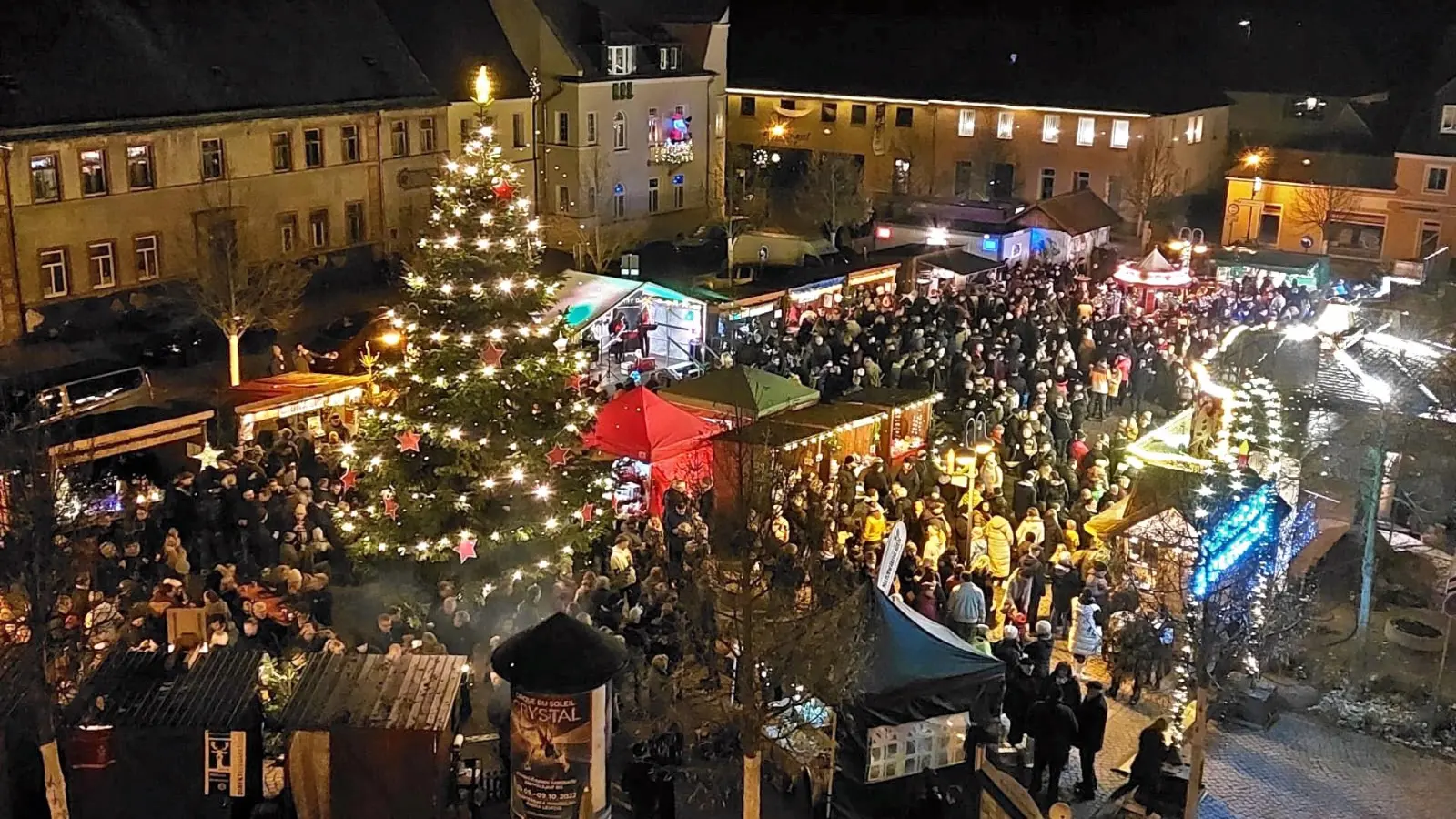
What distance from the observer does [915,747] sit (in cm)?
1179

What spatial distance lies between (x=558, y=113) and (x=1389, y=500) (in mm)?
28519

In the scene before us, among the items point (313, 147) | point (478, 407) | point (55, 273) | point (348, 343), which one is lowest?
point (348, 343)

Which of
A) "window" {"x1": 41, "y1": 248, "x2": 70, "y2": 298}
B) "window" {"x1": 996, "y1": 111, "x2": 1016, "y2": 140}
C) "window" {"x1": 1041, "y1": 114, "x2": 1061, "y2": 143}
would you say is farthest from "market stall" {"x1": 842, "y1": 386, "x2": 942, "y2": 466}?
"window" {"x1": 996, "y1": 111, "x2": 1016, "y2": 140}

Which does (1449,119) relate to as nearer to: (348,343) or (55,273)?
(348,343)

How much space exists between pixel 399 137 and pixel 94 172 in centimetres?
868

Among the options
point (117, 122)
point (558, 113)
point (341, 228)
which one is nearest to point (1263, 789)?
point (117, 122)

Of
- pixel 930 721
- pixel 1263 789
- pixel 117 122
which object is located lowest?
pixel 1263 789

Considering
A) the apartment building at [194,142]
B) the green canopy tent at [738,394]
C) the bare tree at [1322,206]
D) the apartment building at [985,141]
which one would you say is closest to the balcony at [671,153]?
the apartment building at [194,142]

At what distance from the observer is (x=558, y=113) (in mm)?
41906

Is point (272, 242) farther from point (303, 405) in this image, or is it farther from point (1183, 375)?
point (1183, 375)

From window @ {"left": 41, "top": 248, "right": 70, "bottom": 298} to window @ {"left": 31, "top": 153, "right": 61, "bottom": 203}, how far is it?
1.02 metres

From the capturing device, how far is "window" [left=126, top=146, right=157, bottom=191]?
2975 cm

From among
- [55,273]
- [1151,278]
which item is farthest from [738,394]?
[55,273]

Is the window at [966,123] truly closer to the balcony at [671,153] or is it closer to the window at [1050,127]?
the window at [1050,127]
